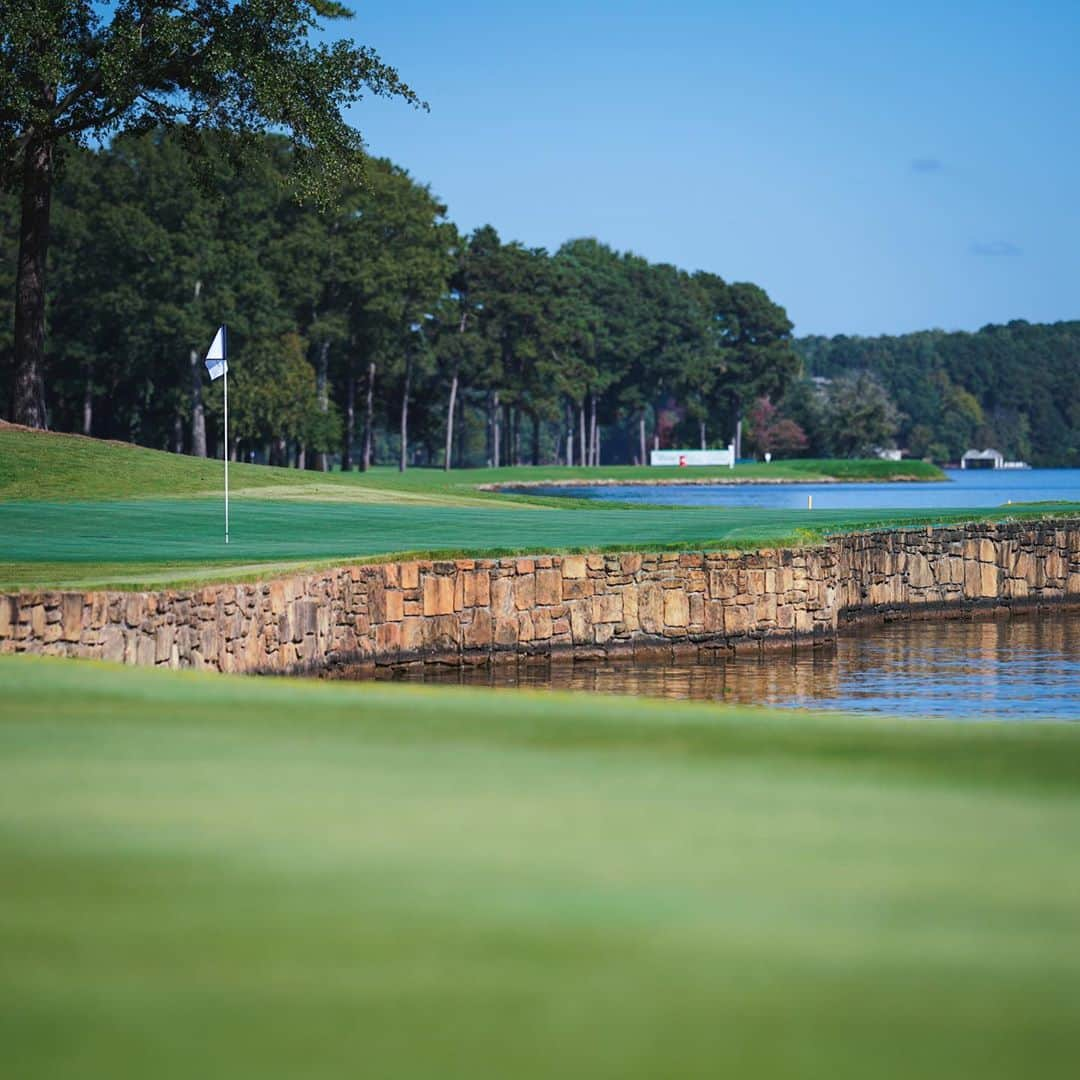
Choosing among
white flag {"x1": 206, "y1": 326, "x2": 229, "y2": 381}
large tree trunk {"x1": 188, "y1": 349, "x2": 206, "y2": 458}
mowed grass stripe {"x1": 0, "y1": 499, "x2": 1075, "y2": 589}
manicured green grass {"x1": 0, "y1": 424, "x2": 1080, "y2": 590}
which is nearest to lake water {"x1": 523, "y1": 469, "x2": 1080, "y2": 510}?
manicured green grass {"x1": 0, "y1": 424, "x2": 1080, "y2": 590}

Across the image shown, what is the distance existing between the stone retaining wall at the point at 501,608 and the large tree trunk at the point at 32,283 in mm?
20531

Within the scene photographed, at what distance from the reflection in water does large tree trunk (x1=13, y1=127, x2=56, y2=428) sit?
72.3 feet

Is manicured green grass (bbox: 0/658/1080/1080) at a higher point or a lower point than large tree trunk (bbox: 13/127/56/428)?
lower

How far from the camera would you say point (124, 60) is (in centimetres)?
3656

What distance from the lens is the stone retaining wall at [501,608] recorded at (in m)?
14.3

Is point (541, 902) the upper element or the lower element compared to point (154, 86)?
lower

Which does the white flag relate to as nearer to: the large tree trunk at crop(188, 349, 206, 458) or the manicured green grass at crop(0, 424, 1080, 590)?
the manicured green grass at crop(0, 424, 1080, 590)

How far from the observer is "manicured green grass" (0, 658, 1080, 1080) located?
3.34m

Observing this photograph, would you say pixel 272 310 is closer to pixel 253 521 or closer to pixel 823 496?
pixel 823 496

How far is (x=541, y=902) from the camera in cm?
419

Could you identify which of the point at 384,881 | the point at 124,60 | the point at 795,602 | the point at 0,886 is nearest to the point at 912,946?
the point at 384,881

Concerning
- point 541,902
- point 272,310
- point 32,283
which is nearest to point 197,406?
point 272,310

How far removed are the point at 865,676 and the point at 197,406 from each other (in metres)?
66.9

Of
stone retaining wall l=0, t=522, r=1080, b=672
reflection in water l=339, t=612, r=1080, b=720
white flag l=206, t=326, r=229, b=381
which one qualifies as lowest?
reflection in water l=339, t=612, r=1080, b=720
